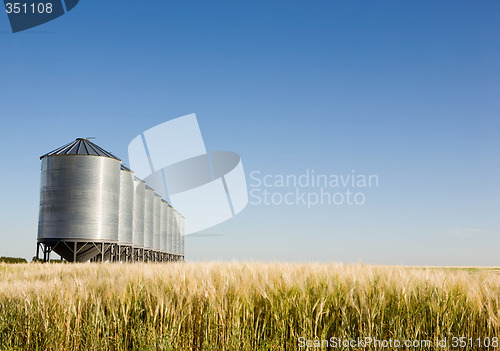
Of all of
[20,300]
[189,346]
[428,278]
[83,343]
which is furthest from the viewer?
A: [20,300]

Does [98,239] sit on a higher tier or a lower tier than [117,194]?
lower

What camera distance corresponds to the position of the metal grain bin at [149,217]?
4159cm

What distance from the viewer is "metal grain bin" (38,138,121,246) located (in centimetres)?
2717

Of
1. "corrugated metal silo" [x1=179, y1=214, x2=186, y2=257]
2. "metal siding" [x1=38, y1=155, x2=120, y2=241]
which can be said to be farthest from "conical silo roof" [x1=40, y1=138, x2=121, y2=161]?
"corrugated metal silo" [x1=179, y1=214, x2=186, y2=257]

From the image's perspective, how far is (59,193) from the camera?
2720 cm

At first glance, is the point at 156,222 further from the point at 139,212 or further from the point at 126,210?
the point at 126,210

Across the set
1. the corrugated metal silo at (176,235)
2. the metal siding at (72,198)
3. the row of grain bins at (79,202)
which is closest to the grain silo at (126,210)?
the row of grain bins at (79,202)

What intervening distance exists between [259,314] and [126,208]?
2947cm

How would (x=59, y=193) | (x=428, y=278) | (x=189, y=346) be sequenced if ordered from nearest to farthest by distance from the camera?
(x=189, y=346) < (x=428, y=278) < (x=59, y=193)

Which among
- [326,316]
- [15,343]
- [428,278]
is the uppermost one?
[428,278]

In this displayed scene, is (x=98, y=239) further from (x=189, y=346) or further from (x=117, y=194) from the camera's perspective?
(x=189, y=346)

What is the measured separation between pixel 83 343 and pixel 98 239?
2416 centimetres

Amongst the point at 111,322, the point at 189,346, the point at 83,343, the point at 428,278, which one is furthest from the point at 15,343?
the point at 428,278

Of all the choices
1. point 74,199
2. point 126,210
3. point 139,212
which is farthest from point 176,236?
point 74,199
